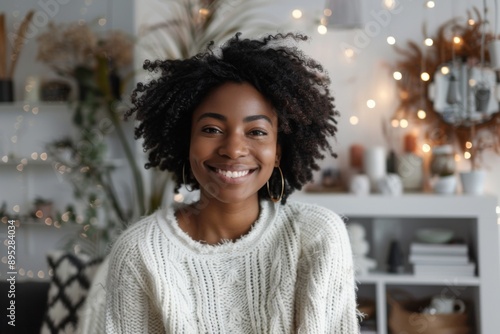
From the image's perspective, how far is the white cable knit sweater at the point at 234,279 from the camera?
114cm

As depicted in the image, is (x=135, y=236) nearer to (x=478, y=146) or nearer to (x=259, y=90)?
(x=259, y=90)

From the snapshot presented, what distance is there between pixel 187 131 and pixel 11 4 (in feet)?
7.12

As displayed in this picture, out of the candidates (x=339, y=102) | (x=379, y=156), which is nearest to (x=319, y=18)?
(x=339, y=102)

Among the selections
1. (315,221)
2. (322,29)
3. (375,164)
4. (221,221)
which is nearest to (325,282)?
(315,221)

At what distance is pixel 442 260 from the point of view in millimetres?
2703

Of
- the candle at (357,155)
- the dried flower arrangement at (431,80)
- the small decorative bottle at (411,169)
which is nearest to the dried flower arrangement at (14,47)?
the candle at (357,155)

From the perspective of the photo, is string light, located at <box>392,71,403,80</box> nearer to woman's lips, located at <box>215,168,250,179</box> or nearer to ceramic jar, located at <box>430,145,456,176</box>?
ceramic jar, located at <box>430,145,456,176</box>

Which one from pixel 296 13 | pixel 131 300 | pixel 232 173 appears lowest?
pixel 131 300

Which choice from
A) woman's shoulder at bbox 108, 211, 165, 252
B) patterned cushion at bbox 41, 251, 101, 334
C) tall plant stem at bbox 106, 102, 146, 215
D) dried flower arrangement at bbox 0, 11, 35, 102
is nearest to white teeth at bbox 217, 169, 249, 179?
woman's shoulder at bbox 108, 211, 165, 252

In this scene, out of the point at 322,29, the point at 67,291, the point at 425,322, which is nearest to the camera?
the point at 67,291

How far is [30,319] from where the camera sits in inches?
79.0

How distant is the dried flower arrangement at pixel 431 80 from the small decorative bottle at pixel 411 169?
106 millimetres

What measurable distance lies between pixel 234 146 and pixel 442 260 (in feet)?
6.31

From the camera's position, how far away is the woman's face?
109 centimetres
